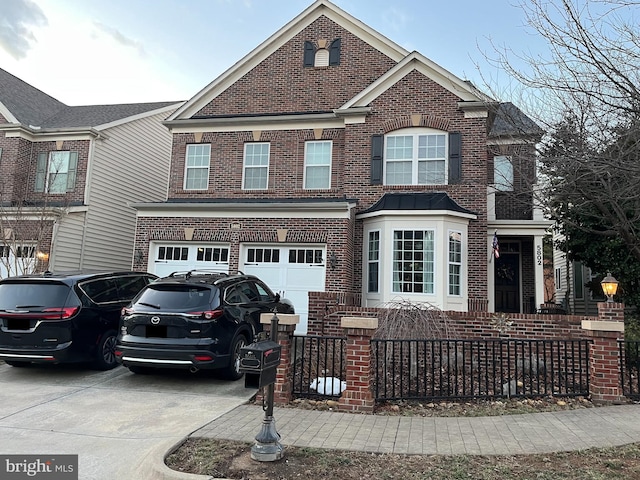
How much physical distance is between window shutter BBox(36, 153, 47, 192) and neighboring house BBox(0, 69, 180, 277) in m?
0.03

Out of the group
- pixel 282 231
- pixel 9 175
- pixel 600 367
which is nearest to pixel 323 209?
pixel 282 231

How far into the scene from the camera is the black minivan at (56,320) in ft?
24.7

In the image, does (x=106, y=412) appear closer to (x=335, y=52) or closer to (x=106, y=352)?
(x=106, y=352)

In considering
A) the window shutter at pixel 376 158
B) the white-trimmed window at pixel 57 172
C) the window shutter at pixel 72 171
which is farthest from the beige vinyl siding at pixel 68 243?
the window shutter at pixel 376 158

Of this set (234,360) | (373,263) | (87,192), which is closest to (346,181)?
(373,263)

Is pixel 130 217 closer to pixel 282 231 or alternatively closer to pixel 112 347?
pixel 282 231

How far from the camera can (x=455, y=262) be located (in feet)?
41.7

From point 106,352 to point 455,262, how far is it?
338 inches

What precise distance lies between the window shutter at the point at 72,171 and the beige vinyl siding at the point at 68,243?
115 centimetres

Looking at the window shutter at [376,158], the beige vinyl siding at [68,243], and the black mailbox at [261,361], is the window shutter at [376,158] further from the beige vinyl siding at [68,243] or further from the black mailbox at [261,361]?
the beige vinyl siding at [68,243]

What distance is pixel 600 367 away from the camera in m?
6.83

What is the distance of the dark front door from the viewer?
634 inches

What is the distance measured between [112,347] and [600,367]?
7.84 metres

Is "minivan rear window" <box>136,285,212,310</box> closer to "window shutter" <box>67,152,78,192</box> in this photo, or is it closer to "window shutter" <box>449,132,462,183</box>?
"window shutter" <box>449,132,462,183</box>
